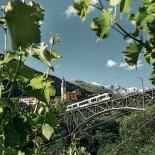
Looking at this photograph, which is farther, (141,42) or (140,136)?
(140,136)

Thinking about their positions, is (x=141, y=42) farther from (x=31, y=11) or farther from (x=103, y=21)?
(x=31, y=11)

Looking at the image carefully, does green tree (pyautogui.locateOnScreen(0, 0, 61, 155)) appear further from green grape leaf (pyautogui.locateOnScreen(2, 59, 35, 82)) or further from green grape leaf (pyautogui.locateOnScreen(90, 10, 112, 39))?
green grape leaf (pyautogui.locateOnScreen(90, 10, 112, 39))

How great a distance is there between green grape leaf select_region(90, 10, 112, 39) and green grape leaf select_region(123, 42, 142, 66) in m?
0.09

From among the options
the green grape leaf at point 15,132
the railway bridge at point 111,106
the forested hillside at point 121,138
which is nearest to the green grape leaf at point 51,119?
the green grape leaf at point 15,132

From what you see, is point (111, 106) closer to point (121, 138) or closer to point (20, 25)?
point (121, 138)

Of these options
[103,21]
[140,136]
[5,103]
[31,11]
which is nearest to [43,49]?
[5,103]

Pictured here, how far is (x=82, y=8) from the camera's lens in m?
1.30

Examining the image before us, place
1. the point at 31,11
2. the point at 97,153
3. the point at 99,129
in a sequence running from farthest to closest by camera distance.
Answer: the point at 99,129 → the point at 97,153 → the point at 31,11

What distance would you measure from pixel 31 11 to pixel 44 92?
1.81ft

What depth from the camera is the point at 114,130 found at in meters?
35.9

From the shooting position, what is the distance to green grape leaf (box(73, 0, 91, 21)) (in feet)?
4.23

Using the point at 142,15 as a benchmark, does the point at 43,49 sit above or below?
below

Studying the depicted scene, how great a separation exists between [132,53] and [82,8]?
0.88ft

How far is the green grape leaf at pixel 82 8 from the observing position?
1288 millimetres
